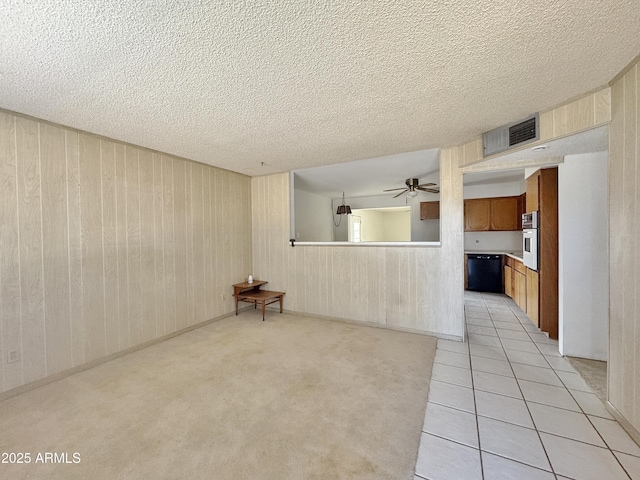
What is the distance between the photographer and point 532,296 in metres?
3.66

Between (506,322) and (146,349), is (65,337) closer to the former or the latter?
(146,349)

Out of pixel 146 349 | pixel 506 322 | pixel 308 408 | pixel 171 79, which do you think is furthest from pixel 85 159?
pixel 506 322

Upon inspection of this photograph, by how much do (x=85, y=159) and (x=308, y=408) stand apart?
321cm

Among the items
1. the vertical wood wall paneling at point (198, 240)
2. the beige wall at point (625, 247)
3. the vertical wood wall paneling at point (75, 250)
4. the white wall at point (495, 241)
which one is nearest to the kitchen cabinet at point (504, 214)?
the white wall at point (495, 241)

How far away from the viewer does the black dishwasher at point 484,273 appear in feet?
18.3

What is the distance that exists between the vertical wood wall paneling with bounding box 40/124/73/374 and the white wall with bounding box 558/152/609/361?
508 centimetres

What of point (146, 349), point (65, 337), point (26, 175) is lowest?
point (146, 349)

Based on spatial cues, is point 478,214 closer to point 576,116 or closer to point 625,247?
point 576,116

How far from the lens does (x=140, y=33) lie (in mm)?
1354

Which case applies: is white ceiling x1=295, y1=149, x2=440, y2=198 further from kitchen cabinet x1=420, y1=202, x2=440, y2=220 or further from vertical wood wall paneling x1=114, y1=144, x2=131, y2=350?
vertical wood wall paneling x1=114, y1=144, x2=131, y2=350

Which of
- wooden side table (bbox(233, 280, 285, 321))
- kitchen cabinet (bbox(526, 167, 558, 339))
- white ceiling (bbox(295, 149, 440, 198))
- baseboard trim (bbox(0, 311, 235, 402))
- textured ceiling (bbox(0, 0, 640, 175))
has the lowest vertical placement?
baseboard trim (bbox(0, 311, 235, 402))

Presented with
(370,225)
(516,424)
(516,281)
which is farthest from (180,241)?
(370,225)

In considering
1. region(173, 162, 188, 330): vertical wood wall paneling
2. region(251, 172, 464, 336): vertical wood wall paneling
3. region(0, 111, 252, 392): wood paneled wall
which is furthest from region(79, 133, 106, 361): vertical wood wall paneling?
region(251, 172, 464, 336): vertical wood wall paneling

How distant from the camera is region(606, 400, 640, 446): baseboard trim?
161cm
